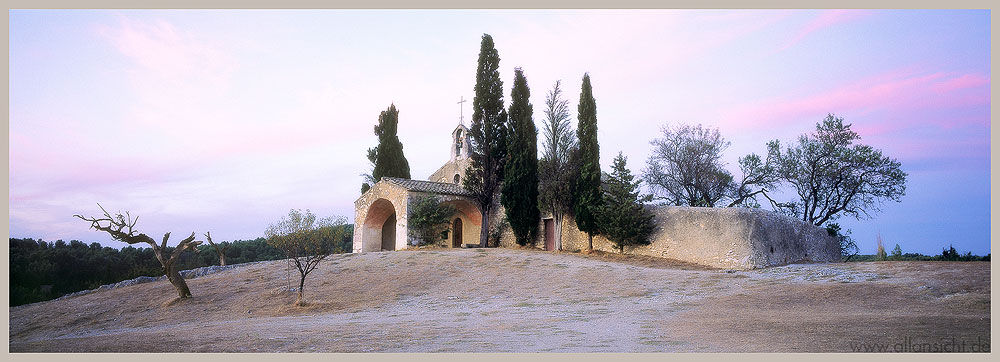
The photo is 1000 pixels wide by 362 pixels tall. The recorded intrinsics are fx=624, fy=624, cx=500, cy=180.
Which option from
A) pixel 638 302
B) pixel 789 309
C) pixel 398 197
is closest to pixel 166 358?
pixel 638 302

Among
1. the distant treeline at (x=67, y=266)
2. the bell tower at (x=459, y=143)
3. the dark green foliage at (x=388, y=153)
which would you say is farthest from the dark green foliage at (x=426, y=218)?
the dark green foliage at (x=388, y=153)

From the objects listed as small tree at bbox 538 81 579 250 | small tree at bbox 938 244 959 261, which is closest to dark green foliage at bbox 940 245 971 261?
small tree at bbox 938 244 959 261

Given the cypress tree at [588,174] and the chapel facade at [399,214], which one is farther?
the chapel facade at [399,214]

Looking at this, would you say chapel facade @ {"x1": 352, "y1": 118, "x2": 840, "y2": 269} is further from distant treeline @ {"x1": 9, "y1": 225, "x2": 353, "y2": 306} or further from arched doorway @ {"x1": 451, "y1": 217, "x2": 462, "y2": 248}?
distant treeline @ {"x1": 9, "y1": 225, "x2": 353, "y2": 306}

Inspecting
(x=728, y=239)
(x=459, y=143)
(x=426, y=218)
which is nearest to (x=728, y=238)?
(x=728, y=239)

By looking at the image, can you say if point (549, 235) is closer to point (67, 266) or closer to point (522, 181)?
point (522, 181)

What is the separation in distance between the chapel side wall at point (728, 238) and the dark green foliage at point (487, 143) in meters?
6.16

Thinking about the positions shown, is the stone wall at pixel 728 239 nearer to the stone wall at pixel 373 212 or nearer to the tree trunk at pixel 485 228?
the tree trunk at pixel 485 228

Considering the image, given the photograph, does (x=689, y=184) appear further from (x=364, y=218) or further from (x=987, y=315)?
(x=987, y=315)

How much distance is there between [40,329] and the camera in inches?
571

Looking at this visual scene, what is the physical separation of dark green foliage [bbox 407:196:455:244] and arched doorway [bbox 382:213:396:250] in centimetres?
422

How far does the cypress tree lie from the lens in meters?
25.4

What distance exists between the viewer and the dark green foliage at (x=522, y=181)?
1084 inches

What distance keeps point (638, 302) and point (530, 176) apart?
47.3 ft
